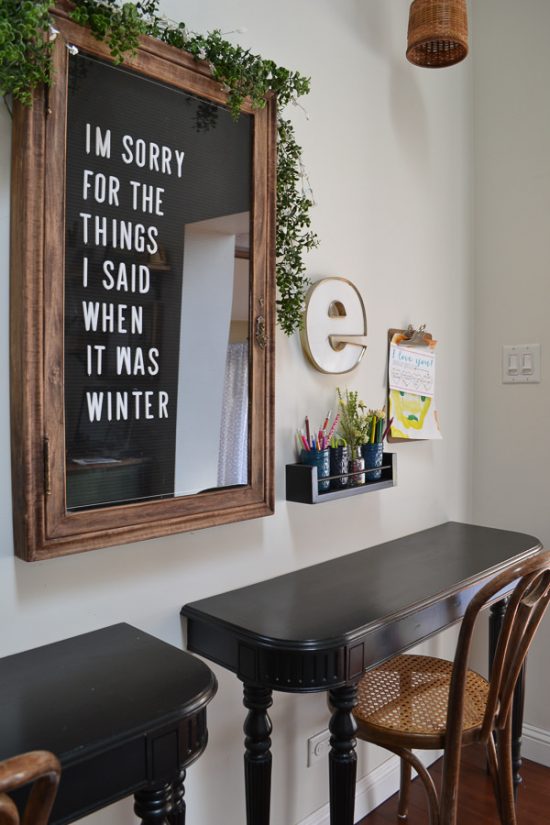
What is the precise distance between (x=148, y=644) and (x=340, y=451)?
29.5 inches

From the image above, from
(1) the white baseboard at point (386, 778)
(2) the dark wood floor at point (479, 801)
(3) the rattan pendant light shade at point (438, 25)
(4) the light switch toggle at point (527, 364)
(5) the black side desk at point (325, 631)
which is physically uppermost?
(3) the rattan pendant light shade at point (438, 25)

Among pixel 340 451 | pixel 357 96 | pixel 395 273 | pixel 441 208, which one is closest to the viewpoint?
pixel 340 451

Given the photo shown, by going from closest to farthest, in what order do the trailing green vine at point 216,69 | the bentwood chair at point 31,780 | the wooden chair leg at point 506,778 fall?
the bentwood chair at point 31,780, the trailing green vine at point 216,69, the wooden chair leg at point 506,778

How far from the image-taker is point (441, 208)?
2285 mm

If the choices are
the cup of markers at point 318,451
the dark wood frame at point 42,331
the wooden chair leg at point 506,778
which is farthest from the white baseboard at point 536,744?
the dark wood frame at point 42,331

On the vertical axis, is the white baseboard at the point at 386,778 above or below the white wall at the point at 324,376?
below

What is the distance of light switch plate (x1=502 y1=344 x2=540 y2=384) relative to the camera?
2.28 m

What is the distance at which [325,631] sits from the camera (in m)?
1.30

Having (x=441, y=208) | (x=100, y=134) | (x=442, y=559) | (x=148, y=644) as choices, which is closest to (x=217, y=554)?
(x=148, y=644)

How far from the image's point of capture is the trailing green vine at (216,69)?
104cm

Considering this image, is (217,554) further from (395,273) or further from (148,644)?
(395,273)

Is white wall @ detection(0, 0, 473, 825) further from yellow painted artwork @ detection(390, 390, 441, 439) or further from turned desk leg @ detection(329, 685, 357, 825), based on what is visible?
turned desk leg @ detection(329, 685, 357, 825)

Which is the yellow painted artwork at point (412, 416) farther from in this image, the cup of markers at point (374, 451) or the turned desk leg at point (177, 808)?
the turned desk leg at point (177, 808)

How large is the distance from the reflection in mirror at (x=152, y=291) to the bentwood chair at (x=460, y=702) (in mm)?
658
